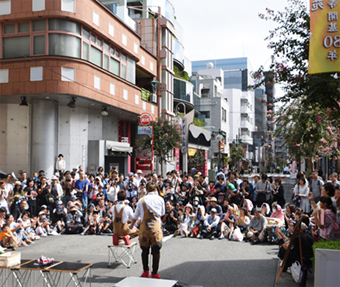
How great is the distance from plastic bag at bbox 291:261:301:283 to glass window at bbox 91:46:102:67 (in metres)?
16.7

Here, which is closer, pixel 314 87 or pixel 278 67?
pixel 314 87

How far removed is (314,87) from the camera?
794 centimetres

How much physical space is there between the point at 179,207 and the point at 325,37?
882 centimetres

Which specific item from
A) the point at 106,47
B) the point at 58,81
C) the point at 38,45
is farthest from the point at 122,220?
the point at 106,47

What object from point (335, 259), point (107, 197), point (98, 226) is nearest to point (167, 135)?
point (107, 197)

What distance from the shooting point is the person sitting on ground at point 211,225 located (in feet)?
40.6

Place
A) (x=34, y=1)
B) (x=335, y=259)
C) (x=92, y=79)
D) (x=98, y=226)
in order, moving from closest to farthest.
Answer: (x=335, y=259), (x=98, y=226), (x=34, y=1), (x=92, y=79)

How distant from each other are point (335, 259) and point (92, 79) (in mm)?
17189

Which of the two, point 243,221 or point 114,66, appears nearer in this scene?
point 243,221

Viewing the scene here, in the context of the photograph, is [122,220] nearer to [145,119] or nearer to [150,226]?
[150,226]

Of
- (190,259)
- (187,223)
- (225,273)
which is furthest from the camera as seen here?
(187,223)

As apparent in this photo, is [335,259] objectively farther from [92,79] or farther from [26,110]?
[26,110]

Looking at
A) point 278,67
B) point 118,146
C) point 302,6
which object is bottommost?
point 118,146

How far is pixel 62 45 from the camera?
1894cm
